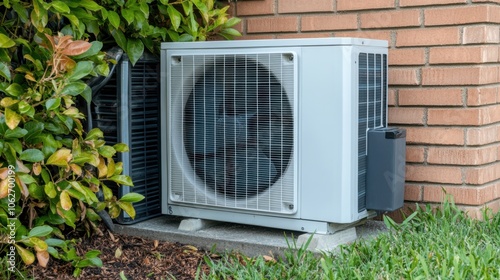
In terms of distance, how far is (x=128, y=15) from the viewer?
3.06 meters

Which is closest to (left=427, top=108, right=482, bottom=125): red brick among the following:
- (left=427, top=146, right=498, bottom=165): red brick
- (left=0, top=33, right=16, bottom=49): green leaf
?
(left=427, top=146, right=498, bottom=165): red brick

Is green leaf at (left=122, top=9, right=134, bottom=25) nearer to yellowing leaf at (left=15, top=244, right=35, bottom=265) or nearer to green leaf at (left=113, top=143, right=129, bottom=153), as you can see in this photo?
green leaf at (left=113, top=143, right=129, bottom=153)

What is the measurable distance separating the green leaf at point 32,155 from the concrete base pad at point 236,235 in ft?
2.57

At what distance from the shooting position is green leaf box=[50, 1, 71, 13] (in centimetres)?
265

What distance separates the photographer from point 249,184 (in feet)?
10.1

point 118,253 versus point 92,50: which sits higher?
point 92,50

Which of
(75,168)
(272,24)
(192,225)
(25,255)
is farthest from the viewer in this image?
(272,24)

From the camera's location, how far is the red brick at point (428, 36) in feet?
10.6

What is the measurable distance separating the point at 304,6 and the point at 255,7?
251mm

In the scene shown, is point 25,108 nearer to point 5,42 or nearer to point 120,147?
point 5,42

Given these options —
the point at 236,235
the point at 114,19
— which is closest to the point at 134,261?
the point at 236,235

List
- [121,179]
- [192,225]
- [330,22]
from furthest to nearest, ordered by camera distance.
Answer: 1. [330,22]
2. [192,225]
3. [121,179]

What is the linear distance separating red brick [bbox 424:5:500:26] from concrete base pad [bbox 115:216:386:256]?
0.90 m

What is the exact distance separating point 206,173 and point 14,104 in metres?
0.89
